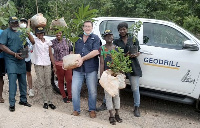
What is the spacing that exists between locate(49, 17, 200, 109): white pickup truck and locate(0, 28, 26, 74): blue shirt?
151 cm

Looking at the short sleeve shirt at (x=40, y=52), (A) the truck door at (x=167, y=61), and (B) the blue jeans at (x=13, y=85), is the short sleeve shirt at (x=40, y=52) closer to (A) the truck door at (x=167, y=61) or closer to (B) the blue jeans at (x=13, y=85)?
(B) the blue jeans at (x=13, y=85)

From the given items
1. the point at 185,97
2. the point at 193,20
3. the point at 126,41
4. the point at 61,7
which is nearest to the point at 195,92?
the point at 185,97

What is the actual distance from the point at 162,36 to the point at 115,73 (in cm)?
140

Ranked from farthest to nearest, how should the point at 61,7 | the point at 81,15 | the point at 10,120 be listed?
1. the point at 61,7
2. the point at 81,15
3. the point at 10,120

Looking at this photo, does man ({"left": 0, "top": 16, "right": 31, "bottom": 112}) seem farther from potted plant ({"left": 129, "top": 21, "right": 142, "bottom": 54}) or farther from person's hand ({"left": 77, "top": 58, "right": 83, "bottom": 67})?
potted plant ({"left": 129, "top": 21, "right": 142, "bottom": 54})

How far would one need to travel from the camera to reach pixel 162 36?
465 cm

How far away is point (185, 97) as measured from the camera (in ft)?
14.8

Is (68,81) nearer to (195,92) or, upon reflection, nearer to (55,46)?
(55,46)

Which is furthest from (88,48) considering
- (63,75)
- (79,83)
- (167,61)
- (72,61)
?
(167,61)

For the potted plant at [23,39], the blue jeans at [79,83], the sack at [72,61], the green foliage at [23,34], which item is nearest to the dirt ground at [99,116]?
the blue jeans at [79,83]

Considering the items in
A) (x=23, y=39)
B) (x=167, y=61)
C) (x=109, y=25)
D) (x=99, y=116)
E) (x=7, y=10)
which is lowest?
(x=99, y=116)

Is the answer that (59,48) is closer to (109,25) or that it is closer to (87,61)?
(87,61)

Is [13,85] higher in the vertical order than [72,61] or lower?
lower

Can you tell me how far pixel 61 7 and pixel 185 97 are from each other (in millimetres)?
7416
